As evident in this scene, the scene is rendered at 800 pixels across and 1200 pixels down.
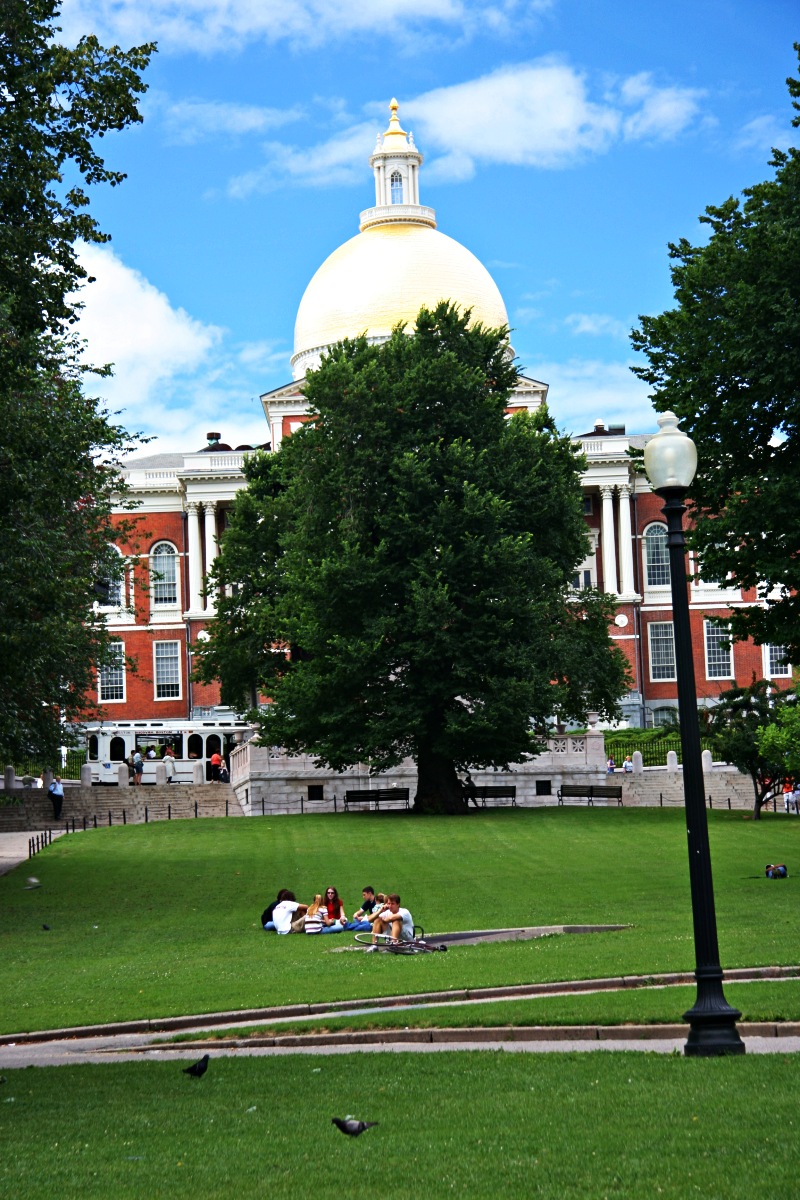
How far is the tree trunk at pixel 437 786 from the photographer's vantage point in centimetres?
4628

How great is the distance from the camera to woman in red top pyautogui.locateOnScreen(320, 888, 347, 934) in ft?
75.6

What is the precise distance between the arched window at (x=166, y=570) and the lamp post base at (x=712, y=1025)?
80385mm

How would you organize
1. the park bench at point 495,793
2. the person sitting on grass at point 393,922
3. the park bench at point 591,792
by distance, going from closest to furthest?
the person sitting on grass at point 393,922
the park bench at point 495,793
the park bench at point 591,792

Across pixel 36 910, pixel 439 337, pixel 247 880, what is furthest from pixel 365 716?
pixel 36 910

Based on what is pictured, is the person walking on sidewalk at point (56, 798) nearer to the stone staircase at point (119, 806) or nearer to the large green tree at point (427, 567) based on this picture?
the stone staircase at point (119, 806)

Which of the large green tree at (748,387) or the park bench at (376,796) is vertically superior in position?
the large green tree at (748,387)

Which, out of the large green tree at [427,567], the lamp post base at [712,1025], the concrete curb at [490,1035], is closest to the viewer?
the lamp post base at [712,1025]

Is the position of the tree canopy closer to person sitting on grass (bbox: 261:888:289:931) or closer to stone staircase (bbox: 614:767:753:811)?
stone staircase (bbox: 614:767:753:811)

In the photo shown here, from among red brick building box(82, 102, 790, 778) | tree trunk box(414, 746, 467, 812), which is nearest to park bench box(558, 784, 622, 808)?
tree trunk box(414, 746, 467, 812)

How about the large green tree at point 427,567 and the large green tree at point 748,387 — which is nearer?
the large green tree at point 748,387

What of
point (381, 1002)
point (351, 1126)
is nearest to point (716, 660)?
point (381, 1002)

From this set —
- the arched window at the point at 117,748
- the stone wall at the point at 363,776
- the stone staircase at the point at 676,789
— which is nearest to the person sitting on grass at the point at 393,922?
the stone wall at the point at 363,776

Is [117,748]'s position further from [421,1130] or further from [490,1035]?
[421,1130]

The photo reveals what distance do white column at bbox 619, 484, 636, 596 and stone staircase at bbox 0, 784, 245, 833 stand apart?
39.9 m
